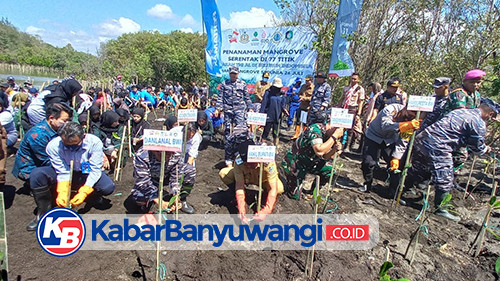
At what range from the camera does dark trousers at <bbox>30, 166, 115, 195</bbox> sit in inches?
107

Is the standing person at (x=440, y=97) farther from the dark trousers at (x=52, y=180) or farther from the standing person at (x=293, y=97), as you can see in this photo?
the dark trousers at (x=52, y=180)

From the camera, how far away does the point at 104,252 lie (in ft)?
8.09

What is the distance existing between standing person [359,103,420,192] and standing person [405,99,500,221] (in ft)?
1.01

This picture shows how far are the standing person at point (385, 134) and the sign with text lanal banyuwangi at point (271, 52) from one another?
5219 millimetres

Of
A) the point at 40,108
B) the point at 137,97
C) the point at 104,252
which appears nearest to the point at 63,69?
the point at 137,97

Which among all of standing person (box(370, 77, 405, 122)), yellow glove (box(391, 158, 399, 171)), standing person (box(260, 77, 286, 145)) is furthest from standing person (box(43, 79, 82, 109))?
standing person (box(370, 77, 405, 122))

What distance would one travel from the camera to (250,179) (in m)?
3.38

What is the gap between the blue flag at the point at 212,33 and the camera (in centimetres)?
912

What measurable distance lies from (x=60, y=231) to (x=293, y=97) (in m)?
7.17

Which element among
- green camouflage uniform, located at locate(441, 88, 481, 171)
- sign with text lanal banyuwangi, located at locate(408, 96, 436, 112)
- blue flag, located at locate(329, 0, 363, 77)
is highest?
blue flag, located at locate(329, 0, 363, 77)

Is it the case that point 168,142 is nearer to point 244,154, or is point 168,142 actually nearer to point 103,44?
point 244,154

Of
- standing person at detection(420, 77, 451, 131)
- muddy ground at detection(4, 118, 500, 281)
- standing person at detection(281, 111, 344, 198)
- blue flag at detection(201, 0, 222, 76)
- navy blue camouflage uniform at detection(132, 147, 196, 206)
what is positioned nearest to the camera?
muddy ground at detection(4, 118, 500, 281)

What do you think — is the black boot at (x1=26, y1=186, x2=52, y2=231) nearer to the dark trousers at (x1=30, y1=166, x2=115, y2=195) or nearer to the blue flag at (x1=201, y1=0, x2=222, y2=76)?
the dark trousers at (x1=30, y1=166, x2=115, y2=195)

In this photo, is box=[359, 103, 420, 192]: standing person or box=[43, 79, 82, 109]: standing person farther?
box=[43, 79, 82, 109]: standing person
